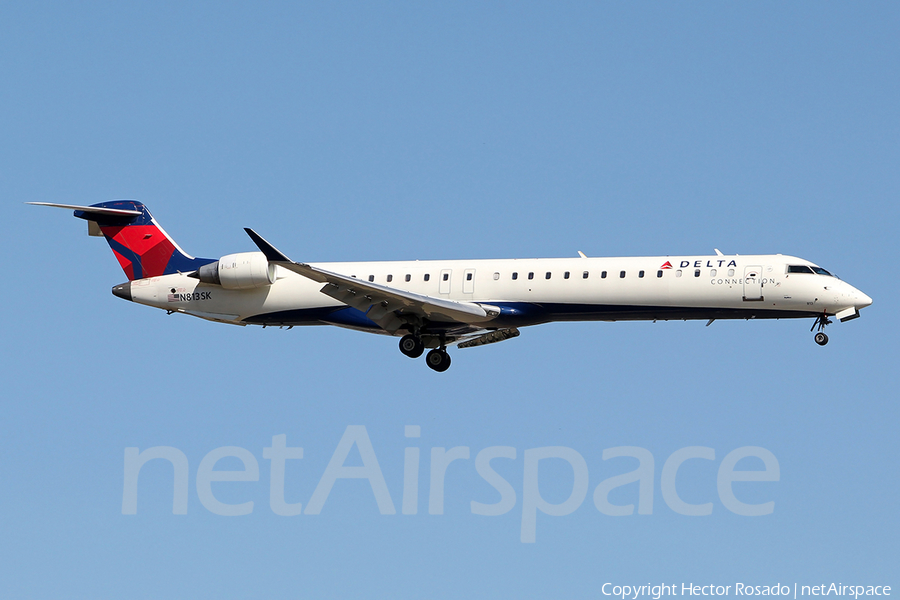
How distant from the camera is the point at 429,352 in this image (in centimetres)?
3450

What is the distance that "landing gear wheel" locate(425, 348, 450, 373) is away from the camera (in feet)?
113

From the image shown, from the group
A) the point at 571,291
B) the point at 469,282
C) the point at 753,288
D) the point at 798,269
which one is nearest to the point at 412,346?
the point at 469,282

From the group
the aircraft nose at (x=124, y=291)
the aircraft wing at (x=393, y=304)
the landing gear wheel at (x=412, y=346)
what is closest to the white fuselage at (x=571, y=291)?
the aircraft wing at (x=393, y=304)

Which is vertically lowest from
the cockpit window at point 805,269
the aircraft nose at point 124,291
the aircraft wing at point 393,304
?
the aircraft wing at point 393,304

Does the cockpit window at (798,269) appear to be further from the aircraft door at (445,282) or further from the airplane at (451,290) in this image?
the aircraft door at (445,282)

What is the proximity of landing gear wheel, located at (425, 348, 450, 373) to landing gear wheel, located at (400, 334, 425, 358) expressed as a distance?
0.64m

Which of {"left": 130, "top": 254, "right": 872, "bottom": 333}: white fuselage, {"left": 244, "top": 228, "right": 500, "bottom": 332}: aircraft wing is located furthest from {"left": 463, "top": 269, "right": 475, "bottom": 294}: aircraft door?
{"left": 244, "top": 228, "right": 500, "bottom": 332}: aircraft wing

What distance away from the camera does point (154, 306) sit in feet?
116

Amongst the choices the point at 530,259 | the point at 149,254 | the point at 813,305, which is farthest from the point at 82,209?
the point at 813,305

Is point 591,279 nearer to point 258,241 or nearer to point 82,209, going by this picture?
point 258,241

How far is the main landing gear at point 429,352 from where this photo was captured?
3362 centimetres

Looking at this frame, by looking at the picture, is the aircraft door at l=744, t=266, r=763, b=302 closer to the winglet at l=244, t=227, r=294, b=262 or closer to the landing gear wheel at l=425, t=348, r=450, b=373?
the landing gear wheel at l=425, t=348, r=450, b=373

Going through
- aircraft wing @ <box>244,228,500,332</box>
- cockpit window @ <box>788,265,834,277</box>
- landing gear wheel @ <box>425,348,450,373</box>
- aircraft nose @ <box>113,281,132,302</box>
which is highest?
aircraft nose @ <box>113,281,132,302</box>

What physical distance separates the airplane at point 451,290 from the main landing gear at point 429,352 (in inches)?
1.6
